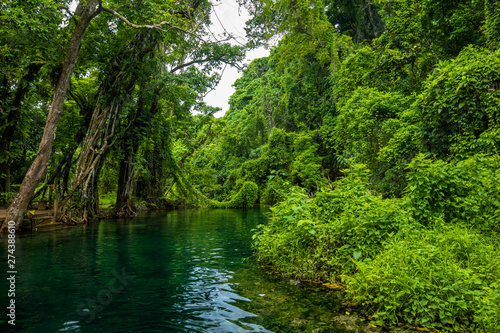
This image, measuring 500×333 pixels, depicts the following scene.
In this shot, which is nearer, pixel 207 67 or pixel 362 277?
pixel 362 277

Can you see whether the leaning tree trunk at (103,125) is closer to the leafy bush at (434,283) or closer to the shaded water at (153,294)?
the shaded water at (153,294)

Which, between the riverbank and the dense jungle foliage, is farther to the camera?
the dense jungle foliage

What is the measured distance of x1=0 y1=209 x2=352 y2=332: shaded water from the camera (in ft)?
12.4

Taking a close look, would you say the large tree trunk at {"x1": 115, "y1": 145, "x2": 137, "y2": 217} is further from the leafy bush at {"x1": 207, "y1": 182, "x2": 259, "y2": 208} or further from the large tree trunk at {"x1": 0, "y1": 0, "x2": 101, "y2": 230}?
the leafy bush at {"x1": 207, "y1": 182, "x2": 259, "y2": 208}

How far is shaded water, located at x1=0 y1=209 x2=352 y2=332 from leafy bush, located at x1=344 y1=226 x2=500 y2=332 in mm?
729

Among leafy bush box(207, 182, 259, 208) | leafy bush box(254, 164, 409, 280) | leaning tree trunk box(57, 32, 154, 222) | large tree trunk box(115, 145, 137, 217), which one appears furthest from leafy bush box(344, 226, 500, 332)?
leafy bush box(207, 182, 259, 208)

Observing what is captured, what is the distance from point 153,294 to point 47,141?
8888mm

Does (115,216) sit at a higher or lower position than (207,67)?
lower

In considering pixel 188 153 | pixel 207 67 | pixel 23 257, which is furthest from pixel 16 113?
pixel 188 153

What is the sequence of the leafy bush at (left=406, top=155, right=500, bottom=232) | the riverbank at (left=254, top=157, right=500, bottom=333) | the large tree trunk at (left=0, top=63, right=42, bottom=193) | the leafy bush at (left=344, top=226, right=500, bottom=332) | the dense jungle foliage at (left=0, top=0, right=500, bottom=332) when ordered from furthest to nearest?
the large tree trunk at (left=0, top=63, right=42, bottom=193), the leafy bush at (left=406, top=155, right=500, bottom=232), the dense jungle foliage at (left=0, top=0, right=500, bottom=332), the riverbank at (left=254, top=157, right=500, bottom=333), the leafy bush at (left=344, top=226, right=500, bottom=332)

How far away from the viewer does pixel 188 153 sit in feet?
102

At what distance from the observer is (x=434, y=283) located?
388 centimetres

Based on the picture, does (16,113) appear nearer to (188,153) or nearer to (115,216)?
(115,216)

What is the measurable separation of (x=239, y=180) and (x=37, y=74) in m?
21.5
